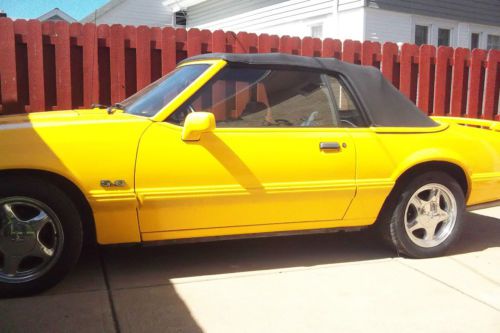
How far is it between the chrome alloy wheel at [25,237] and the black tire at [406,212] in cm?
254

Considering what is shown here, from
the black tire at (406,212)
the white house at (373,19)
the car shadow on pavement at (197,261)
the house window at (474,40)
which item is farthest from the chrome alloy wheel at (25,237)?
the house window at (474,40)

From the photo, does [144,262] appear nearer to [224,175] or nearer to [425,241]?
[224,175]

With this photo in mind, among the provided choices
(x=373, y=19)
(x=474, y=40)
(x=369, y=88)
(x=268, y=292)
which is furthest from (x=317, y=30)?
(x=268, y=292)

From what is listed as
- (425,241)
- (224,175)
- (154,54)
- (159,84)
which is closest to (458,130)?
(425,241)

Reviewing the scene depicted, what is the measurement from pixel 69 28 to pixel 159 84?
3.06 meters

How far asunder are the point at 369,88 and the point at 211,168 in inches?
62.4

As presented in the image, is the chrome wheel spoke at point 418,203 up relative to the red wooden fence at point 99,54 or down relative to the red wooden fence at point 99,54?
down

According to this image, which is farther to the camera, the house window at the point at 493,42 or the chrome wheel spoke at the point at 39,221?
the house window at the point at 493,42

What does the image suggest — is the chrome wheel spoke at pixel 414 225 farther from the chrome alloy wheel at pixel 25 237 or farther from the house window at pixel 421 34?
the house window at pixel 421 34

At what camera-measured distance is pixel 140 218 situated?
3.55m

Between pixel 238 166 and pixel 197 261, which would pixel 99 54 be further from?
pixel 238 166

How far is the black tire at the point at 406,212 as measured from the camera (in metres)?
4.29

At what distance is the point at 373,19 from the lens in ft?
41.5

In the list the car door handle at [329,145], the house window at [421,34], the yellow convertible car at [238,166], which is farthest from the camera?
the house window at [421,34]
